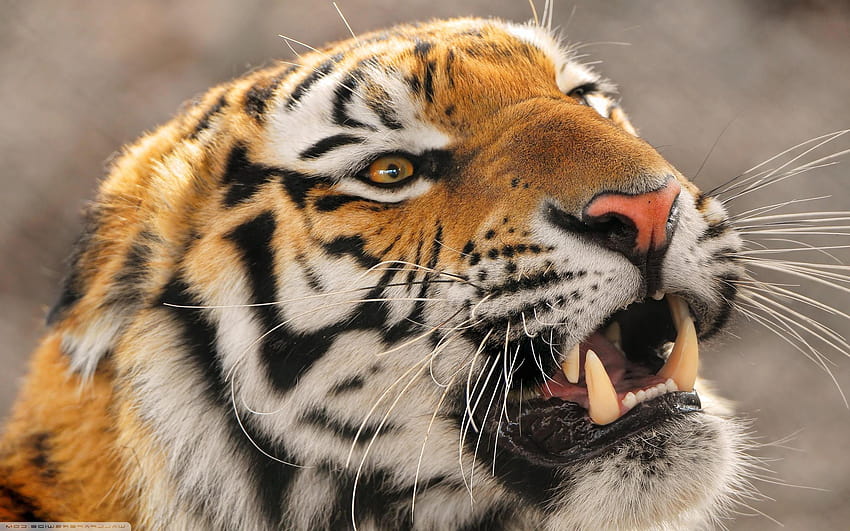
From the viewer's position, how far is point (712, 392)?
1.44m

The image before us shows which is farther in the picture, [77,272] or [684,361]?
[77,272]

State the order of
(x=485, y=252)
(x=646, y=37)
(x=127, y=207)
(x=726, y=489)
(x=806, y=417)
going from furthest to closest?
(x=646, y=37), (x=806, y=417), (x=127, y=207), (x=726, y=489), (x=485, y=252)

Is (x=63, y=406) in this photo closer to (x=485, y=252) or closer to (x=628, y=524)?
(x=485, y=252)

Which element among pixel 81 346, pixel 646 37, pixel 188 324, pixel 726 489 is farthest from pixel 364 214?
pixel 646 37

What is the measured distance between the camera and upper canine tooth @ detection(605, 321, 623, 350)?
1209 millimetres

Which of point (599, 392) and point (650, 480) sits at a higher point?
point (599, 392)

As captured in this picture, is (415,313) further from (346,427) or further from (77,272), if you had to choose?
(77,272)

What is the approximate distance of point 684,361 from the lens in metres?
1.07

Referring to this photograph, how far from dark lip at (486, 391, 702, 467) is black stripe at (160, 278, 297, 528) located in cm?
29

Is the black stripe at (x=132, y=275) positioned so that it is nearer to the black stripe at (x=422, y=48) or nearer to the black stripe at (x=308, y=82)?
the black stripe at (x=308, y=82)

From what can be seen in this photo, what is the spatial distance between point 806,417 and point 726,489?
1.78 meters

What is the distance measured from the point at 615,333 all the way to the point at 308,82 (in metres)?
0.57

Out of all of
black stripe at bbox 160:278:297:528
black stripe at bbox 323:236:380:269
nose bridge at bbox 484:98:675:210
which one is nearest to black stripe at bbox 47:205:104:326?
black stripe at bbox 160:278:297:528

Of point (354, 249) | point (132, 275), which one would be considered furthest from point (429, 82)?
point (132, 275)
